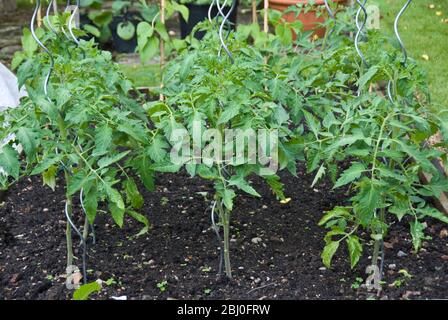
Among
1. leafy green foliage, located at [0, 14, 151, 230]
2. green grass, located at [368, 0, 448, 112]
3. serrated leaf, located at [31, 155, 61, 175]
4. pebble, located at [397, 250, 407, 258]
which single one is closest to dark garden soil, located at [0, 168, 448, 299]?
pebble, located at [397, 250, 407, 258]

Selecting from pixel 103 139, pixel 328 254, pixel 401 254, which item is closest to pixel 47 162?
pixel 103 139

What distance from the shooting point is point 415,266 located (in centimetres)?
338

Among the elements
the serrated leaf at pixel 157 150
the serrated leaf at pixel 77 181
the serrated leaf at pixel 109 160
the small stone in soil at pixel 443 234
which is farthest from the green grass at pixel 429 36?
the serrated leaf at pixel 77 181

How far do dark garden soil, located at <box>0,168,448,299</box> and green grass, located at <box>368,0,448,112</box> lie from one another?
1603mm

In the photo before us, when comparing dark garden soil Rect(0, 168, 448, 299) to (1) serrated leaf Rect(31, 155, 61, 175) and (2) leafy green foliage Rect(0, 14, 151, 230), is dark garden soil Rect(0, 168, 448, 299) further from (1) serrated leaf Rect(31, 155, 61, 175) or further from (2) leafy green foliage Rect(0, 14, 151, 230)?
(1) serrated leaf Rect(31, 155, 61, 175)

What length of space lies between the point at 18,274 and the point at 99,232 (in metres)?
0.47

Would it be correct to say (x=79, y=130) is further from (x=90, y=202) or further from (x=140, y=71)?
(x=140, y=71)

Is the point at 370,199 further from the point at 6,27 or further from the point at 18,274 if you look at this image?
the point at 6,27

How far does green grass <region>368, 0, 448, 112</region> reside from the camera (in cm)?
544

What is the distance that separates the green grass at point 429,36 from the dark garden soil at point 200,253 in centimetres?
160

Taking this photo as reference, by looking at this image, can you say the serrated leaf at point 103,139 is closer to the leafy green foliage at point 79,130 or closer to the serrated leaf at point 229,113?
the leafy green foliage at point 79,130

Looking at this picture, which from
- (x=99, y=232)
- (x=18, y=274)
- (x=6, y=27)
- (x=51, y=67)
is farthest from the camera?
(x=6, y=27)

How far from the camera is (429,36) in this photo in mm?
6434

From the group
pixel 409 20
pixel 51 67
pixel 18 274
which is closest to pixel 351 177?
pixel 51 67
